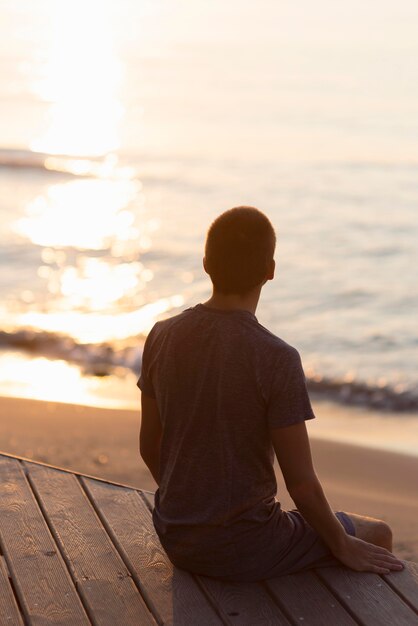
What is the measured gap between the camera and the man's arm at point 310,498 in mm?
3428

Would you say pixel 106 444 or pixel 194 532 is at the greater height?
pixel 194 532

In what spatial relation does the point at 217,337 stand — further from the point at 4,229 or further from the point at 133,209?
the point at 133,209

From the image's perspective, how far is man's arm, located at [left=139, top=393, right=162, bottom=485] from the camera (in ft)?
12.4

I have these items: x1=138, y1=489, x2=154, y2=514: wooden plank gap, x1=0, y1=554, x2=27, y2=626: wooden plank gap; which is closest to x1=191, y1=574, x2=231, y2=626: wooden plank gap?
x1=0, y1=554, x2=27, y2=626: wooden plank gap

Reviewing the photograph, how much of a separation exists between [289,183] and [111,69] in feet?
90.4

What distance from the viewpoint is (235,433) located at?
3.48 metres

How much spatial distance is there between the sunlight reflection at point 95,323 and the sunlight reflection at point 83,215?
14.0 feet

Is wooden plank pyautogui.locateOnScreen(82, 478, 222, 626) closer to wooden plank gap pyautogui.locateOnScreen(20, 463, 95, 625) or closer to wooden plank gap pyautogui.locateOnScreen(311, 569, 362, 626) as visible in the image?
wooden plank gap pyautogui.locateOnScreen(20, 463, 95, 625)

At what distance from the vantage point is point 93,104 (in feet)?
128

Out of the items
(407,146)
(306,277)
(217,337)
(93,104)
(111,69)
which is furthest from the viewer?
(111,69)

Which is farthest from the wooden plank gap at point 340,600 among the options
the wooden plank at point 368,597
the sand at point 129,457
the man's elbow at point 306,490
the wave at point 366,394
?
the wave at point 366,394

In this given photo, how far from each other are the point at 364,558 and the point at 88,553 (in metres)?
0.98

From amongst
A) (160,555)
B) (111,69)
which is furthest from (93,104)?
(160,555)

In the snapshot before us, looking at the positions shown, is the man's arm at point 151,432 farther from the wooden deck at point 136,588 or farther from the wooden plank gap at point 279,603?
the wooden plank gap at point 279,603
